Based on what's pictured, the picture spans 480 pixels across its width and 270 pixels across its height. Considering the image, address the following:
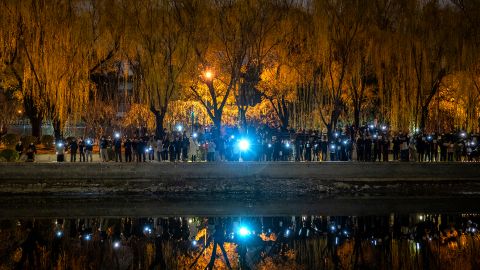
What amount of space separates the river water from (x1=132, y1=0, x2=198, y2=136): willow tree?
374 inches

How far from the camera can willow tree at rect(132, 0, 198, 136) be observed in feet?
108

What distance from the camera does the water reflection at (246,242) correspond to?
47.4ft

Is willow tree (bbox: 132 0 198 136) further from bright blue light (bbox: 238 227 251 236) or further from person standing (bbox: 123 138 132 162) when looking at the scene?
bright blue light (bbox: 238 227 251 236)

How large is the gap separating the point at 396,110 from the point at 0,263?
2488 centimetres

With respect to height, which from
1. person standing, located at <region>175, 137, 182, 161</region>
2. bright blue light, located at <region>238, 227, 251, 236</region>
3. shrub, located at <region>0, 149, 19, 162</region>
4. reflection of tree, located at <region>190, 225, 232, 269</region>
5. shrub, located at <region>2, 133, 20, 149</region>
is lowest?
reflection of tree, located at <region>190, 225, 232, 269</region>

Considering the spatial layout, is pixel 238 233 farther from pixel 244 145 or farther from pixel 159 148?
pixel 159 148

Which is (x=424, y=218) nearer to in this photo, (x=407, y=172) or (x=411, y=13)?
(x=407, y=172)

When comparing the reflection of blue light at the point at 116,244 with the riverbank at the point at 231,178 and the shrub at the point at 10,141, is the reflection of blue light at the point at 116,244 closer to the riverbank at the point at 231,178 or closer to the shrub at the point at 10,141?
the riverbank at the point at 231,178

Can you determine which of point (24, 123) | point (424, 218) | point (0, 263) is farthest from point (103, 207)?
point (24, 123)

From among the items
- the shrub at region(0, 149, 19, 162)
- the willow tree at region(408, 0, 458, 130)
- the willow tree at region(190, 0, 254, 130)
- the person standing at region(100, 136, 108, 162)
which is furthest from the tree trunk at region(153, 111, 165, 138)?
the willow tree at region(408, 0, 458, 130)

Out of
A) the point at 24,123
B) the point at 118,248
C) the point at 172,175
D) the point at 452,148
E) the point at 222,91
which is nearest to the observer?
the point at 118,248

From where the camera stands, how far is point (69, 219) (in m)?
21.0

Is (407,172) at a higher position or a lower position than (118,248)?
higher

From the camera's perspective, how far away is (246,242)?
1695 cm
